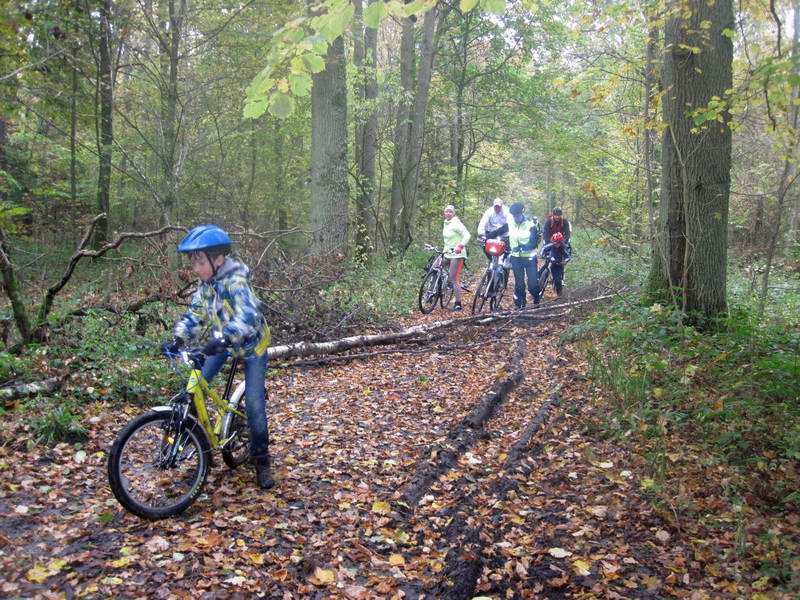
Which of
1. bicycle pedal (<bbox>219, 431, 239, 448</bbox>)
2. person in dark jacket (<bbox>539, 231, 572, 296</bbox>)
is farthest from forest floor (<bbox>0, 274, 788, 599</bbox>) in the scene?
person in dark jacket (<bbox>539, 231, 572, 296</bbox>)

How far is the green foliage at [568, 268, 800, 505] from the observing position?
461cm

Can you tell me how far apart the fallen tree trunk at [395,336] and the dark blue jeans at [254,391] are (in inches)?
67.4

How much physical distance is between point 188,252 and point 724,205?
665 cm

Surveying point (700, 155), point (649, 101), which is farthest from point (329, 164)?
point (700, 155)

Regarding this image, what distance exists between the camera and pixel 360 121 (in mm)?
16594

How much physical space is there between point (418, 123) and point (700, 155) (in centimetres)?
1138

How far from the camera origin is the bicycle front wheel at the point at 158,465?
374 centimetres

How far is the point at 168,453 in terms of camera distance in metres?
4.00

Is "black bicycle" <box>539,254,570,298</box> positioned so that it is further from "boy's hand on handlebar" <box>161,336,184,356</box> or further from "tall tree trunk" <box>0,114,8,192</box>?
"tall tree trunk" <box>0,114,8,192</box>

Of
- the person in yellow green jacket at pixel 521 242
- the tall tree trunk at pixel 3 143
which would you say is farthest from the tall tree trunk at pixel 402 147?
the tall tree trunk at pixel 3 143

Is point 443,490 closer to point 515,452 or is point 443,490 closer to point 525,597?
point 515,452

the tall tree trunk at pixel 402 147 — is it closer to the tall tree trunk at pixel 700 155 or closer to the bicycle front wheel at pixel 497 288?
the bicycle front wheel at pixel 497 288

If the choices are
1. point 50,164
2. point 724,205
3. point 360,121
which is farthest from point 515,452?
point 50,164

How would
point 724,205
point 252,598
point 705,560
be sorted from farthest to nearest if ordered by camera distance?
point 724,205 → point 705,560 → point 252,598
